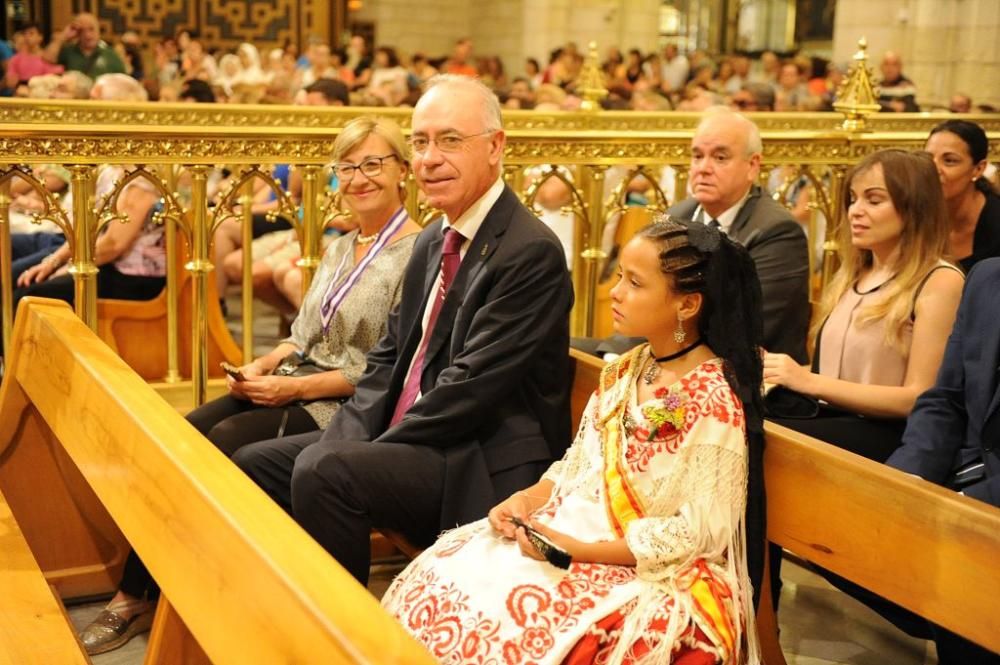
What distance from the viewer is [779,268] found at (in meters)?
3.69

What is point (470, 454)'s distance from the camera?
2953 millimetres

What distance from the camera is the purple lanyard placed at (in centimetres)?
358

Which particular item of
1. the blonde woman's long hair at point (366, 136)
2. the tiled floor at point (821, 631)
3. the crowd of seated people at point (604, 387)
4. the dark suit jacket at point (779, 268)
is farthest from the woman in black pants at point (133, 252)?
the dark suit jacket at point (779, 268)

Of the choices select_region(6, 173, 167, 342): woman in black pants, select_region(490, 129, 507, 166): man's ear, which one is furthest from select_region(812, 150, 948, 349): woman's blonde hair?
select_region(6, 173, 167, 342): woman in black pants

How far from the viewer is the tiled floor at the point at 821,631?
3273 mm

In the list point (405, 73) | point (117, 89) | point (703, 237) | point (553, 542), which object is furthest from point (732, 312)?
point (405, 73)

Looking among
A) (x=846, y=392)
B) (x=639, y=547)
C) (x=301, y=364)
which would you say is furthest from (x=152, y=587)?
(x=846, y=392)

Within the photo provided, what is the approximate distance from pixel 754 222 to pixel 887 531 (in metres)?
1.64

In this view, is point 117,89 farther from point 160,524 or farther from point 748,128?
point 160,524

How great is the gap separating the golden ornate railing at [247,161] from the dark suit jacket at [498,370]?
50.2 inches

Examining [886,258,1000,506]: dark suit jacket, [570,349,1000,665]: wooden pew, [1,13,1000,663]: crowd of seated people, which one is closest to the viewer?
[570,349,1000,665]: wooden pew

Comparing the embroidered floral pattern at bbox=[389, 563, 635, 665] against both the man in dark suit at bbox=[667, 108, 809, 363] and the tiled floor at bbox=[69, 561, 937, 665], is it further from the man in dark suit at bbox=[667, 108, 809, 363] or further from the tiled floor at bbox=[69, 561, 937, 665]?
the man in dark suit at bbox=[667, 108, 809, 363]

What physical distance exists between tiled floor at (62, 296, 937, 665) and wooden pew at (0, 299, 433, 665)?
302 mm

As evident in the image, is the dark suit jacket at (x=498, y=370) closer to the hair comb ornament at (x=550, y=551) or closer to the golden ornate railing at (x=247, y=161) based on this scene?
the hair comb ornament at (x=550, y=551)
